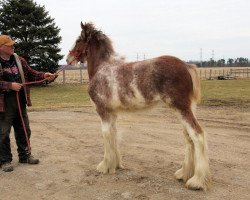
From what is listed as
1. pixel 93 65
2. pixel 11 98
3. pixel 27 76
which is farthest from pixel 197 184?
pixel 27 76

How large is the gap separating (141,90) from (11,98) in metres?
2.63

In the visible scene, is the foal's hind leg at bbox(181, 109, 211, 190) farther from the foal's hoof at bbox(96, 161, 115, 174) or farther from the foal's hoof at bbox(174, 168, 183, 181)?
the foal's hoof at bbox(96, 161, 115, 174)

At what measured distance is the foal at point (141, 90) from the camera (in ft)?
18.8

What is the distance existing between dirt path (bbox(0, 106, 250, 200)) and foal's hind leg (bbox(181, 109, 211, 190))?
17 cm

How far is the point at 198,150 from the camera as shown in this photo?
570cm

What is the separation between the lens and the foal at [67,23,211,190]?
18.8ft

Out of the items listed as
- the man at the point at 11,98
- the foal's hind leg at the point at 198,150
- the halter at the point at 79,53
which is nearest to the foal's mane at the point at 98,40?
the halter at the point at 79,53

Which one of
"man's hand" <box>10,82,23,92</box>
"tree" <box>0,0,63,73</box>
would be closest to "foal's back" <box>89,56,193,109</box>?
"man's hand" <box>10,82,23,92</box>

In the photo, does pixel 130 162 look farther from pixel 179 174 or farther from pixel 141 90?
pixel 141 90

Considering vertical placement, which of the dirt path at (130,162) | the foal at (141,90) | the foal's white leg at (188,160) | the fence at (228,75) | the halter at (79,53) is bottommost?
the fence at (228,75)

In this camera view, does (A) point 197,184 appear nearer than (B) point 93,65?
Yes

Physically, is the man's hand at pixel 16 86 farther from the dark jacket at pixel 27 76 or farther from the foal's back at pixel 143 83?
the foal's back at pixel 143 83

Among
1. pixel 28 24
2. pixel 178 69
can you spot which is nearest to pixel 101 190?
pixel 178 69

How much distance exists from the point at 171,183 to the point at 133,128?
168 inches
